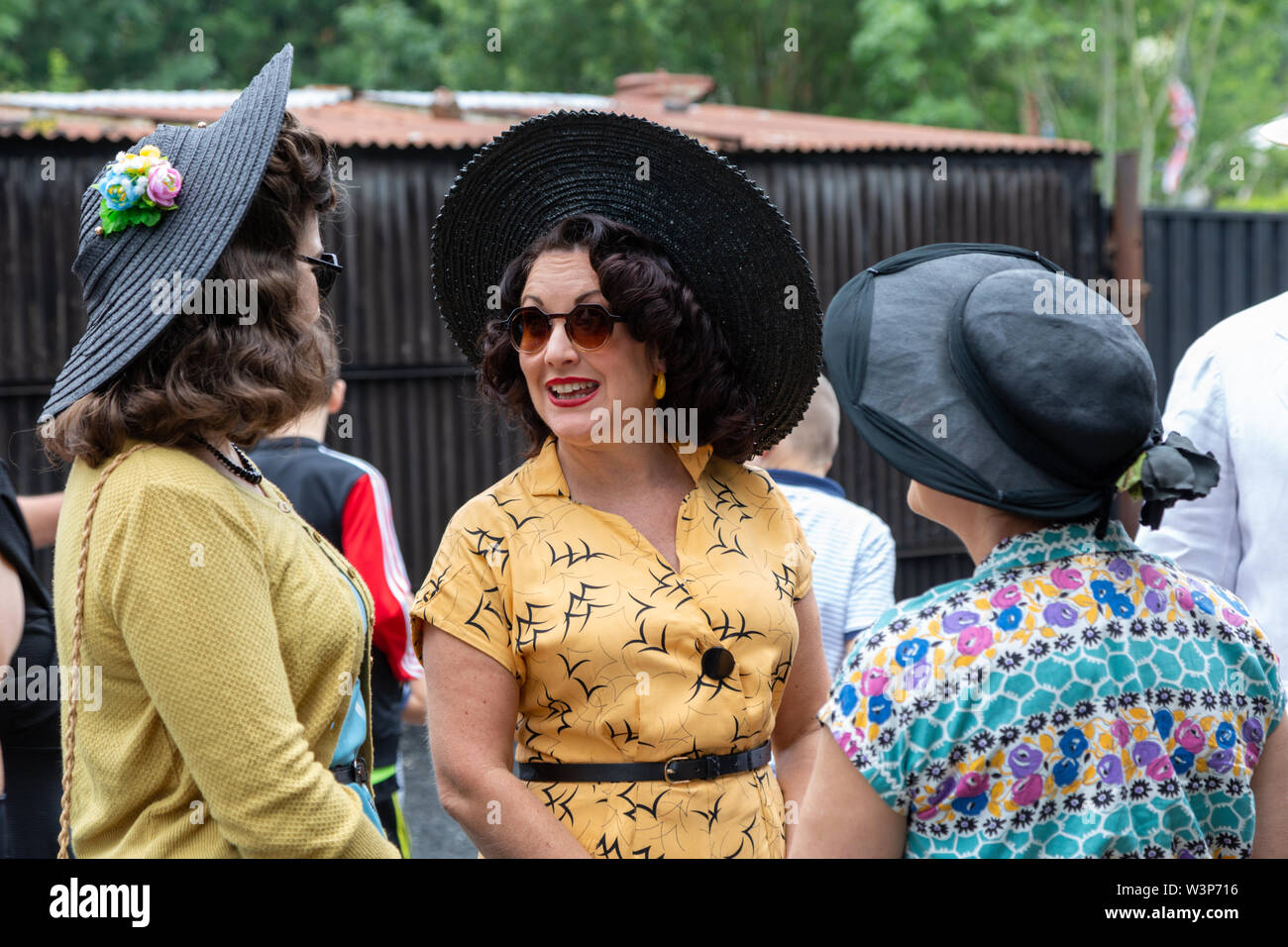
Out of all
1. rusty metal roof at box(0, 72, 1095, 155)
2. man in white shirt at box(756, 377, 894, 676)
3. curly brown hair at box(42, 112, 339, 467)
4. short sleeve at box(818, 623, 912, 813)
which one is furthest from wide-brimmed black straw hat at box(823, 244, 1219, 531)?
rusty metal roof at box(0, 72, 1095, 155)

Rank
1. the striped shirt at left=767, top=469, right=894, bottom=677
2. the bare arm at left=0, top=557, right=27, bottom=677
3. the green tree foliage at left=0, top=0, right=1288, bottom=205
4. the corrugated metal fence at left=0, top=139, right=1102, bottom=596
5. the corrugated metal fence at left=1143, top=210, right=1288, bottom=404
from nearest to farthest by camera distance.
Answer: the bare arm at left=0, top=557, right=27, bottom=677, the striped shirt at left=767, top=469, right=894, bottom=677, the corrugated metal fence at left=0, top=139, right=1102, bottom=596, the corrugated metal fence at left=1143, top=210, right=1288, bottom=404, the green tree foliage at left=0, top=0, right=1288, bottom=205

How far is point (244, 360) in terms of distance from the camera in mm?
1821

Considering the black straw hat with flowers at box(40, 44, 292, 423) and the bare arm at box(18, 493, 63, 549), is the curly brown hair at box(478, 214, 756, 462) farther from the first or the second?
the bare arm at box(18, 493, 63, 549)

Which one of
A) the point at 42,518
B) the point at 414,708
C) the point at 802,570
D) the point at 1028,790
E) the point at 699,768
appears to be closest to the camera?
the point at 1028,790

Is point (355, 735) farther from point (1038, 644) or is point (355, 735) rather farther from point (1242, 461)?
point (1242, 461)

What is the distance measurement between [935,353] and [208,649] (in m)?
1.01

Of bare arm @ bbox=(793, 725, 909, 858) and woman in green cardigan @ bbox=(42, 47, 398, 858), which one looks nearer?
bare arm @ bbox=(793, 725, 909, 858)

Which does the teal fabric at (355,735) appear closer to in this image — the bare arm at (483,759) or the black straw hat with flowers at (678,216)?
the bare arm at (483,759)

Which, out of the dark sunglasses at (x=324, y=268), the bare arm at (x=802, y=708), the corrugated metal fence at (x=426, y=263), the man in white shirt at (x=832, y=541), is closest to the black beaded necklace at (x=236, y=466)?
the dark sunglasses at (x=324, y=268)

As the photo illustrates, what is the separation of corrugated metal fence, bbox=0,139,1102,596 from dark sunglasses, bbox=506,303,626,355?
315 cm

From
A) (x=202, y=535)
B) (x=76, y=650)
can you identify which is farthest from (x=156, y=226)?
(x=76, y=650)

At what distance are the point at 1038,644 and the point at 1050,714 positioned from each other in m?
0.08

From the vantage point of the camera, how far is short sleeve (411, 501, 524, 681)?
6.63 feet

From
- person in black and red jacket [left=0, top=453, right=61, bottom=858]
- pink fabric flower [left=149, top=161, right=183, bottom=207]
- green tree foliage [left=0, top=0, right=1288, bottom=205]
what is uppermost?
green tree foliage [left=0, top=0, right=1288, bottom=205]
